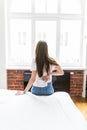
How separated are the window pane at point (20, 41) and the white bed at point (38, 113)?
2.41 meters

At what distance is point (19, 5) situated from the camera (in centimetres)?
509

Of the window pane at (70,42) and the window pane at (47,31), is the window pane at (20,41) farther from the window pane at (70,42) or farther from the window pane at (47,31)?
the window pane at (70,42)

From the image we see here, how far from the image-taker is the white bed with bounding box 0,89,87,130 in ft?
6.56

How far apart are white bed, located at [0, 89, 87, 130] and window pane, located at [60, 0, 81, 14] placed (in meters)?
2.76

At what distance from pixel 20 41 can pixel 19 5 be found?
80cm

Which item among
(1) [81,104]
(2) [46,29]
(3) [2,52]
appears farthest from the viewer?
(2) [46,29]

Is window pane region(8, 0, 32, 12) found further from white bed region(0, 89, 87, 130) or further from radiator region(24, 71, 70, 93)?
white bed region(0, 89, 87, 130)

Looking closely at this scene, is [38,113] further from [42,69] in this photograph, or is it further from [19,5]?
[19,5]

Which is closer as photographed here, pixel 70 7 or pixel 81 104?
pixel 81 104

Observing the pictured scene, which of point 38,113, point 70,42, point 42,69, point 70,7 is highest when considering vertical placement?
point 70,7

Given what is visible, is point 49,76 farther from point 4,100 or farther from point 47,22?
point 47,22

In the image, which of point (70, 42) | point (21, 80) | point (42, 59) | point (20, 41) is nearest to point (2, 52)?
point (20, 41)

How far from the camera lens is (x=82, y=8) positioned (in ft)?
16.9

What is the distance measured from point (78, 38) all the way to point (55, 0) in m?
1.00
